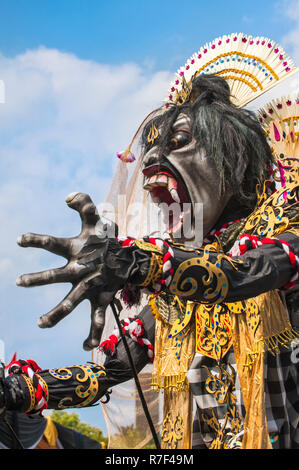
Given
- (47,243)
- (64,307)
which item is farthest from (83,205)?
(64,307)

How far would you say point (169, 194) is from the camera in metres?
3.41

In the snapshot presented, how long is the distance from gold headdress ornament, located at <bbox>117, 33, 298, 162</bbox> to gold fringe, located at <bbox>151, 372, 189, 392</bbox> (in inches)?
46.4

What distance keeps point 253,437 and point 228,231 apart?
1.03m

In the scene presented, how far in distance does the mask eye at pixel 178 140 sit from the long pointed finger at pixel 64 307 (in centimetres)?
135

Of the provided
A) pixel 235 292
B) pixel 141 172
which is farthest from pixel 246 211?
pixel 235 292

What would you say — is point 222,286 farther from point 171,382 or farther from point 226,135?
point 226,135

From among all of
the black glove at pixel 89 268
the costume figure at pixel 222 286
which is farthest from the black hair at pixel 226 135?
the black glove at pixel 89 268

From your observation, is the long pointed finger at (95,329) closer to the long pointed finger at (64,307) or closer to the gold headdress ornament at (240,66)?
the long pointed finger at (64,307)

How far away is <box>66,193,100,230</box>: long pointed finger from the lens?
229cm

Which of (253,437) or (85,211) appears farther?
(253,437)

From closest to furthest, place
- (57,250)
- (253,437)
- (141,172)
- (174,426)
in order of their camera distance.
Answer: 1. (57,250)
2. (253,437)
3. (174,426)
4. (141,172)

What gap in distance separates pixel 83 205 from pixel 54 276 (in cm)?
26
